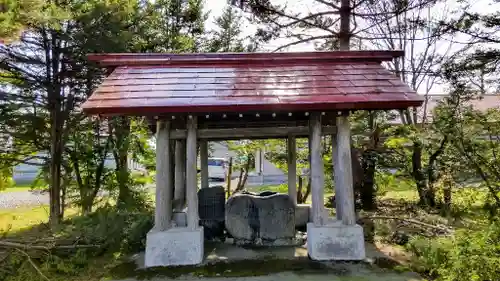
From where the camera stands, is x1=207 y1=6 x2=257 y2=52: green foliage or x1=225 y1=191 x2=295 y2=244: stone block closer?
x1=225 y1=191 x2=295 y2=244: stone block

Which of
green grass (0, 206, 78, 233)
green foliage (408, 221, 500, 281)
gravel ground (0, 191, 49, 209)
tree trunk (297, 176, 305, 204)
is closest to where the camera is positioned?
green foliage (408, 221, 500, 281)

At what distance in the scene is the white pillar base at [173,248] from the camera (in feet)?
18.0

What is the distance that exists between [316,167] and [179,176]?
3.10 m

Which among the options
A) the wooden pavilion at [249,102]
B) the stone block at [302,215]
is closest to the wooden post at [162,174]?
the wooden pavilion at [249,102]

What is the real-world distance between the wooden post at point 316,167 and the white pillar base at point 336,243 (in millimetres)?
189

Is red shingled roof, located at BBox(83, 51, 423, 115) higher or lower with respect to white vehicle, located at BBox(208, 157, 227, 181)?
higher

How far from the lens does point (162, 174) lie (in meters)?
5.73

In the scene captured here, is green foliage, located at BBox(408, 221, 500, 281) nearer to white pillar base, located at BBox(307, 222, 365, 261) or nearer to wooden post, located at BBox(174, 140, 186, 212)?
white pillar base, located at BBox(307, 222, 365, 261)

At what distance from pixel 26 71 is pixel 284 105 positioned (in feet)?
23.3

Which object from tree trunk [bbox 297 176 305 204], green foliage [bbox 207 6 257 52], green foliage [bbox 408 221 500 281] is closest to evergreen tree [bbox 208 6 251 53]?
green foliage [bbox 207 6 257 52]

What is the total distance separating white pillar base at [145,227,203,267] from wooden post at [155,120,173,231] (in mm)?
195

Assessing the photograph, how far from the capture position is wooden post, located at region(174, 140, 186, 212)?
7.24 meters

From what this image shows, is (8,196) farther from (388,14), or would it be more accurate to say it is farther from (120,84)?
(388,14)

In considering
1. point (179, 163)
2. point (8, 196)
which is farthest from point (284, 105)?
point (8, 196)
